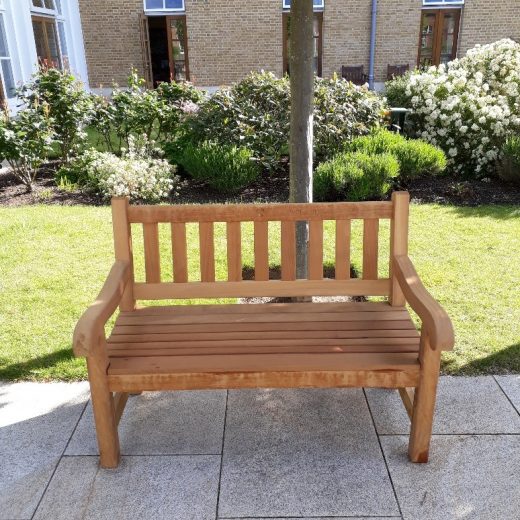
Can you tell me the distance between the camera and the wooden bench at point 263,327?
7.98ft

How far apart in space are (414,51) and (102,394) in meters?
17.6

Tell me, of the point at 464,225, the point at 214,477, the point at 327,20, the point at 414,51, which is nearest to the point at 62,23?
the point at 327,20

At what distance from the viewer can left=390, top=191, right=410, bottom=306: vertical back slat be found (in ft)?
9.48

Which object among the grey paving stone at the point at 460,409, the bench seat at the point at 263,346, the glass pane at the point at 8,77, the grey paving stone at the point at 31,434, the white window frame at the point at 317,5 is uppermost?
the white window frame at the point at 317,5

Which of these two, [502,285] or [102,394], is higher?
[102,394]

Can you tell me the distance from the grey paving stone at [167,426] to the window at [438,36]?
17.0m

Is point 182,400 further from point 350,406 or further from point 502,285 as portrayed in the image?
point 502,285

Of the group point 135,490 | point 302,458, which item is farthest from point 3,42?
point 302,458

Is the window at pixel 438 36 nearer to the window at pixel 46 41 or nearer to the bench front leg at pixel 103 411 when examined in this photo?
the window at pixel 46 41

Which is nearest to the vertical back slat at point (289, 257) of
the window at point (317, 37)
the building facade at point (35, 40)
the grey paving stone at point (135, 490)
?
the grey paving stone at point (135, 490)

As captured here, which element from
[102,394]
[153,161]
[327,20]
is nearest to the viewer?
[102,394]

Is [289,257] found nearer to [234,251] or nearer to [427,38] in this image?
[234,251]

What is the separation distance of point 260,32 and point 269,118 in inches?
416

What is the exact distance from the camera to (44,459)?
2.64 m
